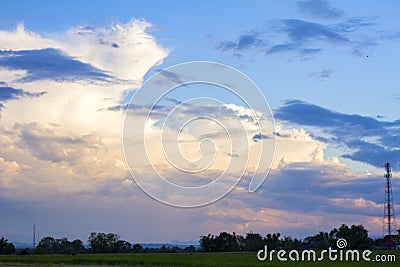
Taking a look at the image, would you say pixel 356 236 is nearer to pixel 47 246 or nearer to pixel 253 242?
pixel 253 242

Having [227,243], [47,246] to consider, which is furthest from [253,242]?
[47,246]

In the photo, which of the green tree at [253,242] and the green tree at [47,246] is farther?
the green tree at [253,242]

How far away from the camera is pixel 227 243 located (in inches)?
4333

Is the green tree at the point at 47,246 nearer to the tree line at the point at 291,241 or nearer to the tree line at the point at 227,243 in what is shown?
the tree line at the point at 227,243

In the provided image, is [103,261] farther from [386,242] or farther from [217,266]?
[386,242]

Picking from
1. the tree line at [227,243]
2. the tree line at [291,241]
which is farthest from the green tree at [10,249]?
the tree line at [291,241]

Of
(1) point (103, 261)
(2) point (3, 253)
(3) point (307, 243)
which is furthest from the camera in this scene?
(3) point (307, 243)

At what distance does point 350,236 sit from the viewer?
316 feet

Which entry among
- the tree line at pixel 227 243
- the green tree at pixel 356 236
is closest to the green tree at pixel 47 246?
the tree line at pixel 227 243

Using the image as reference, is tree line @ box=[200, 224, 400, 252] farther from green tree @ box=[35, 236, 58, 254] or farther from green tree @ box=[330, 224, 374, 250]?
green tree @ box=[35, 236, 58, 254]

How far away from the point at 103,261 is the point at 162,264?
27.3 feet

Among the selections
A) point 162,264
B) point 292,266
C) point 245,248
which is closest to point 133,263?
point 162,264

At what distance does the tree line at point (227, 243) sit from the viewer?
95562mm

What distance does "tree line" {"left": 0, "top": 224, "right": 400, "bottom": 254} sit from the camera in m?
95.6
